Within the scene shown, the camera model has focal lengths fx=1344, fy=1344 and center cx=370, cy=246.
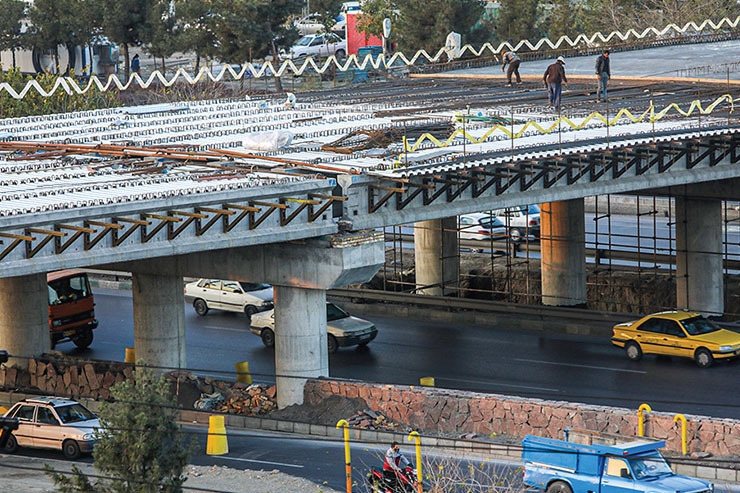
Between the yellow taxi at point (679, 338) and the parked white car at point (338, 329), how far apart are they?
24.5ft

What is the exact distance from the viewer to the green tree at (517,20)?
88.8 m

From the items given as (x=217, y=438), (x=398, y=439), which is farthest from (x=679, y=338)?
(x=217, y=438)

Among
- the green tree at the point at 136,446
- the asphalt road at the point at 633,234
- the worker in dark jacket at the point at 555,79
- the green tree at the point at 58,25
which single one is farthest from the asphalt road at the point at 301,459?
the green tree at the point at 58,25

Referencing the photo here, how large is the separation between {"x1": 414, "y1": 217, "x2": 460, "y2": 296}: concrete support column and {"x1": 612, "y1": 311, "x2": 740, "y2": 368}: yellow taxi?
12588mm

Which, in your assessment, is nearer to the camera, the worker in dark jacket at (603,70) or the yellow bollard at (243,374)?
the yellow bollard at (243,374)

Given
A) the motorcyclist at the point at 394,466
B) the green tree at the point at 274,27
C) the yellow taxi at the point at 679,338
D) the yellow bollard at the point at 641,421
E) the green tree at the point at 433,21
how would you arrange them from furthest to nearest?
the green tree at the point at 433,21
the green tree at the point at 274,27
the yellow taxi at the point at 679,338
the yellow bollard at the point at 641,421
the motorcyclist at the point at 394,466

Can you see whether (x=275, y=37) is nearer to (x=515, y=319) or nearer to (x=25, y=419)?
(x=515, y=319)

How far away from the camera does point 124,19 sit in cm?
8244

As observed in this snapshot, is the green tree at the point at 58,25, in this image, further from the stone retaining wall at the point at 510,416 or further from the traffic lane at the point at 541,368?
the stone retaining wall at the point at 510,416

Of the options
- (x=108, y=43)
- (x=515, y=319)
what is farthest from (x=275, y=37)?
(x=515, y=319)

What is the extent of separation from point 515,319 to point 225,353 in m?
9.76

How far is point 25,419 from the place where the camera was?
30.1 metres

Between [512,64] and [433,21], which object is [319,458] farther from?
[433,21]

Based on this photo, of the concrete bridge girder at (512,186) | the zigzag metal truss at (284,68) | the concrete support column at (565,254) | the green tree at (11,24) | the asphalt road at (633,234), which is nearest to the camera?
the concrete bridge girder at (512,186)
